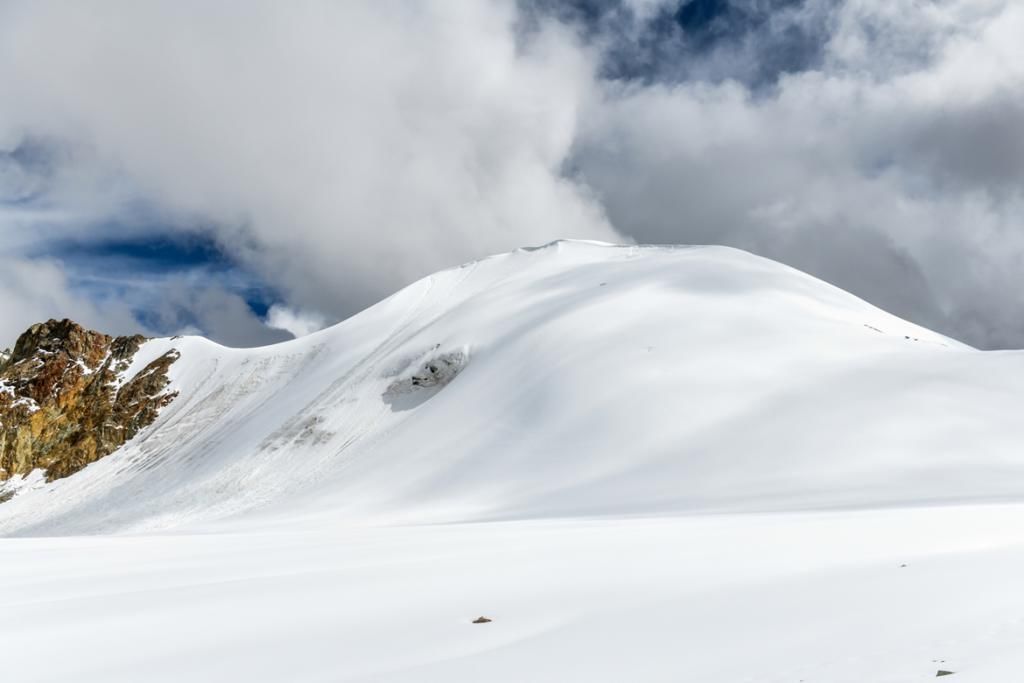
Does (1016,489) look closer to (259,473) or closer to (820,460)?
(820,460)

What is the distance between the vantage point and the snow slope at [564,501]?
9492 mm

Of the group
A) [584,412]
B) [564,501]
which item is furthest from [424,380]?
[564,501]

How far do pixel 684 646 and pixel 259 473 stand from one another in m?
51.8

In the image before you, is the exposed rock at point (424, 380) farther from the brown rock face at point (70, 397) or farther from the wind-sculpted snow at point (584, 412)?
the brown rock face at point (70, 397)

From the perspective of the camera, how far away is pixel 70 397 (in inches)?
3718

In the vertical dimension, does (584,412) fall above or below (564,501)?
above

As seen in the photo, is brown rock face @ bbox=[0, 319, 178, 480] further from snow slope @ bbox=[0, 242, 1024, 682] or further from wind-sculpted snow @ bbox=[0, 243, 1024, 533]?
wind-sculpted snow @ bbox=[0, 243, 1024, 533]

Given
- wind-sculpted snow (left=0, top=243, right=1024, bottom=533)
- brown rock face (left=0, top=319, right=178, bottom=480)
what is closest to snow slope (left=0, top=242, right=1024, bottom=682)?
wind-sculpted snow (left=0, top=243, right=1024, bottom=533)

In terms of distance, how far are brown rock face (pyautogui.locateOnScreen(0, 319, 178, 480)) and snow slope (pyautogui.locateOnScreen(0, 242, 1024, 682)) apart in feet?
14.3

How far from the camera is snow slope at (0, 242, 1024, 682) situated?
949cm

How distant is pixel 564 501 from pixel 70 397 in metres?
85.9

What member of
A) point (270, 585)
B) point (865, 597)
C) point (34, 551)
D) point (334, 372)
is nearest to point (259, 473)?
point (334, 372)

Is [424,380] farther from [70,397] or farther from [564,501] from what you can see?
[70,397]

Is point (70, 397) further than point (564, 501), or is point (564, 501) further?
point (70, 397)
